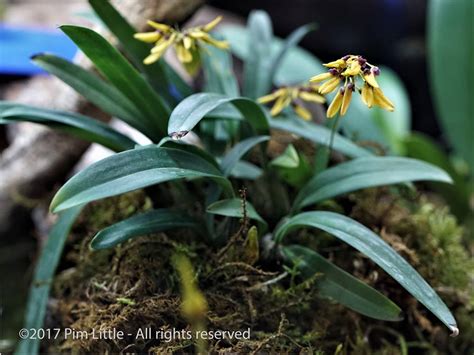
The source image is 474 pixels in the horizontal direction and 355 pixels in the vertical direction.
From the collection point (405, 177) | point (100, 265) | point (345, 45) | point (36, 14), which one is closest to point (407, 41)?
point (345, 45)

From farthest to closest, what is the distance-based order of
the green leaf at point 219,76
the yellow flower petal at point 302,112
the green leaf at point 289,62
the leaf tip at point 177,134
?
the green leaf at point 289,62
the green leaf at point 219,76
the yellow flower petal at point 302,112
the leaf tip at point 177,134

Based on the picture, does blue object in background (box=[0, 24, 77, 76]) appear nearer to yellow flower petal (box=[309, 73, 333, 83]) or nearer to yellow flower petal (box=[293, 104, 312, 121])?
yellow flower petal (box=[293, 104, 312, 121])

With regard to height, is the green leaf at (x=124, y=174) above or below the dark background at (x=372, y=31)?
below

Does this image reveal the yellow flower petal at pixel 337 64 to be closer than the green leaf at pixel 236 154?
Yes

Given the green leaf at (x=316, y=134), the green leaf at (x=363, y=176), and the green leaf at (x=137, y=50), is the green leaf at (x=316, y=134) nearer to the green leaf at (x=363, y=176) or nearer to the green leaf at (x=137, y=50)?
the green leaf at (x=363, y=176)

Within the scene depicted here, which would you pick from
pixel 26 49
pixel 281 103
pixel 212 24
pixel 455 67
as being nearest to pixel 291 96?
pixel 281 103

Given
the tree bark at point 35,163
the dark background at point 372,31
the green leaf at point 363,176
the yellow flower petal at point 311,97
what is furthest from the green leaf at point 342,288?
the dark background at point 372,31

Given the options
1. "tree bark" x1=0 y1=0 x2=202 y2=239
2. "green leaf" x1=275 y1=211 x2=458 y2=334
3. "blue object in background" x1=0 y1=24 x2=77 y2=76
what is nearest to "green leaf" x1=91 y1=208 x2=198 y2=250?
"green leaf" x1=275 y1=211 x2=458 y2=334

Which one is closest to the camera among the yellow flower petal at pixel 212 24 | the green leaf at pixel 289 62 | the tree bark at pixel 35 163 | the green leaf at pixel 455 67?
the yellow flower petal at pixel 212 24
